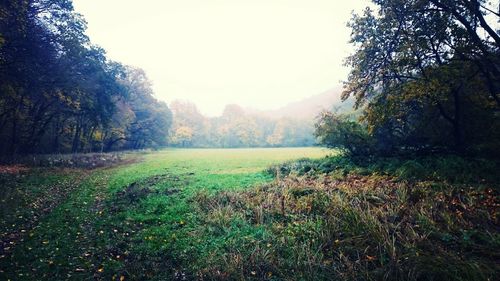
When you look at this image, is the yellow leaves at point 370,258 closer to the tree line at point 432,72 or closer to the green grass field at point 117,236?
the green grass field at point 117,236

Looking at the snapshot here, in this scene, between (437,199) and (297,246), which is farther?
(437,199)

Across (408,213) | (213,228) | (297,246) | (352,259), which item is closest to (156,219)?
(213,228)

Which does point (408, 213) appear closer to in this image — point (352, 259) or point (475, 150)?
point (352, 259)

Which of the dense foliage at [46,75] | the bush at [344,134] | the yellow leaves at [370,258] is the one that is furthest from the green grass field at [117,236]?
the bush at [344,134]

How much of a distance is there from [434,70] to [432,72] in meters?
0.11

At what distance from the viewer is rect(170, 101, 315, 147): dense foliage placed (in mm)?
95562

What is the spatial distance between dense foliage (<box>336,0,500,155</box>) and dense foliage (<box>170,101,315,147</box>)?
254 ft

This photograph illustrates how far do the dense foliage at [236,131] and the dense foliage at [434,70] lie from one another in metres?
77.4

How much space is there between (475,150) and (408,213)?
728 cm

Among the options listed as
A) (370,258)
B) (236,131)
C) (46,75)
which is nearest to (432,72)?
(370,258)

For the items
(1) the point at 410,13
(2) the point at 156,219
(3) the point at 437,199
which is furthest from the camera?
(1) the point at 410,13

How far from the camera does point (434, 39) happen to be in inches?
481

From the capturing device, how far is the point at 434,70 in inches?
463

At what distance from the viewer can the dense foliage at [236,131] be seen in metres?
95.6
